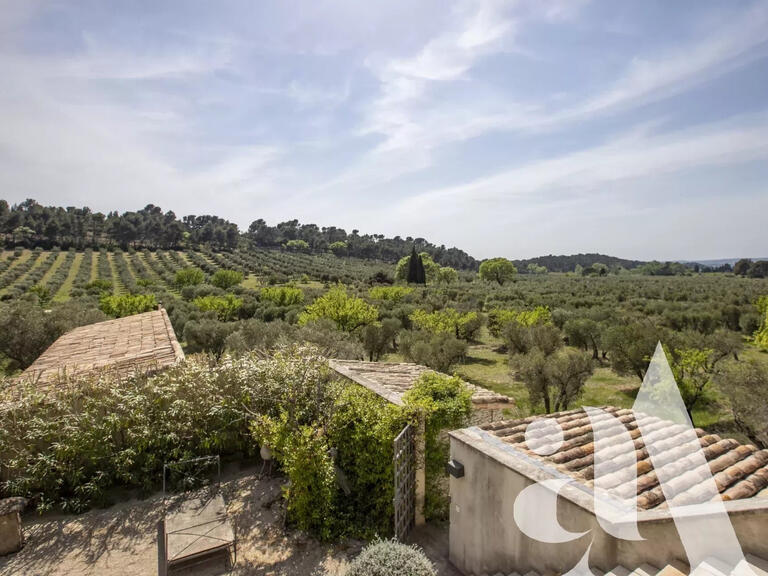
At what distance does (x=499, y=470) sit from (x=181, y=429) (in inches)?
224

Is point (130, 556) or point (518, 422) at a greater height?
point (518, 422)

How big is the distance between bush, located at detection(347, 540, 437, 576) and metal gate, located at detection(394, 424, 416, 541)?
1259mm

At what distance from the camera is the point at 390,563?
4.75m

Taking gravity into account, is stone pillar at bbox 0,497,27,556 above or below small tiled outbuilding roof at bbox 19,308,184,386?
below

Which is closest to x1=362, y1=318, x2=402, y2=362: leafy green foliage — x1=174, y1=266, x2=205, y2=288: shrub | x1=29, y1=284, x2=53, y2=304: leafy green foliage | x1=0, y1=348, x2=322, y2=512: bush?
x1=0, y1=348, x2=322, y2=512: bush

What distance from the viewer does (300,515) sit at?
6.45m

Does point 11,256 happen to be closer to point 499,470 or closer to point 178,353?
point 178,353

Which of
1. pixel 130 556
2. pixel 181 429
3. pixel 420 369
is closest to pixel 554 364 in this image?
pixel 420 369

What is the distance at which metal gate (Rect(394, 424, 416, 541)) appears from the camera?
623 cm

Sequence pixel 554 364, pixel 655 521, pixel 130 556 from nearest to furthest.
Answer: pixel 655 521 → pixel 130 556 → pixel 554 364

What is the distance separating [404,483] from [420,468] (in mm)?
457

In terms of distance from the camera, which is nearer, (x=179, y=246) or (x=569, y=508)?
(x=569, y=508)

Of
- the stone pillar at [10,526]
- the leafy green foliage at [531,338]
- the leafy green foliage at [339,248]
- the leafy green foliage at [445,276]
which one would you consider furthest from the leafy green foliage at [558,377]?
the leafy green foliage at [339,248]

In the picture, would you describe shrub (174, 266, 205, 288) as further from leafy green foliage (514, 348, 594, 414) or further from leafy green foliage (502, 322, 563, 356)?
leafy green foliage (514, 348, 594, 414)
